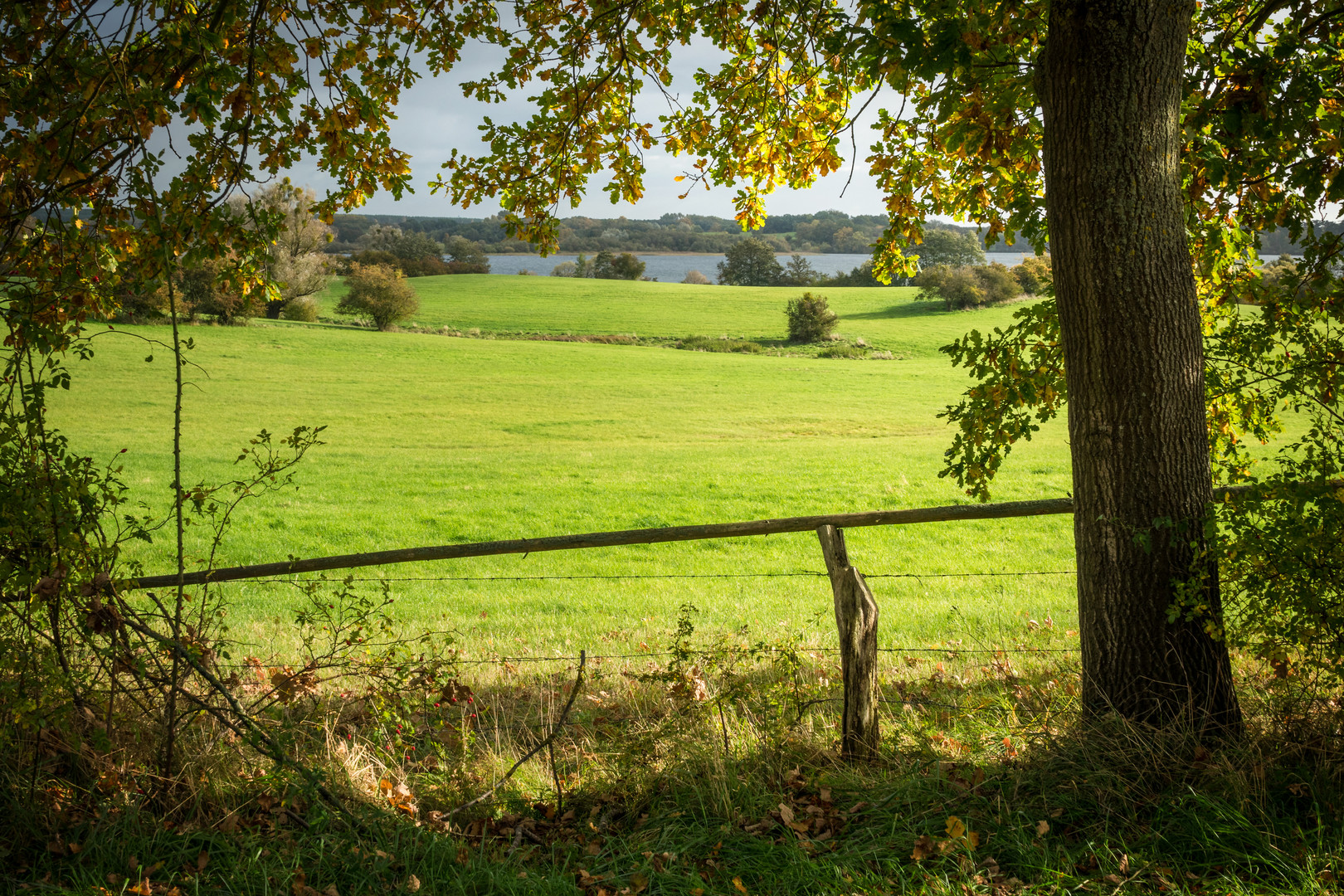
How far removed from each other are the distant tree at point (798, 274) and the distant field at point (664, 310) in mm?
3085

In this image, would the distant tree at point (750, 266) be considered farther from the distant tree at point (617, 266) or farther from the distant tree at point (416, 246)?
the distant tree at point (416, 246)

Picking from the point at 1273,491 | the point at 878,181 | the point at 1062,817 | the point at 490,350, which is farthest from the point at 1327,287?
the point at 490,350

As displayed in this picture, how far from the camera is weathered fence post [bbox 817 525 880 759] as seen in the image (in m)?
4.03

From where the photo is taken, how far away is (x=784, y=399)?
1168 inches

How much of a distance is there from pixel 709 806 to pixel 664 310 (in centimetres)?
5728

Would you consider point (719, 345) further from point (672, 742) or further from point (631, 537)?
point (672, 742)

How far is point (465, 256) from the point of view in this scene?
8231 cm

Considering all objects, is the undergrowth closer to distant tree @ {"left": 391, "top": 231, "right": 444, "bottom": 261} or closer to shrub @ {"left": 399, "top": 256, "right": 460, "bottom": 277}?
distant tree @ {"left": 391, "top": 231, "right": 444, "bottom": 261}

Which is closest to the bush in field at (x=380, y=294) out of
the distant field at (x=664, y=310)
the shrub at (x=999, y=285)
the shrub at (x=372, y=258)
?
the distant field at (x=664, y=310)

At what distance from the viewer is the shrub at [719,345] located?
143 ft

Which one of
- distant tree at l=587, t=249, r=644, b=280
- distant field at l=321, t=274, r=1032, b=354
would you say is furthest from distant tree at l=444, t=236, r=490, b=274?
distant tree at l=587, t=249, r=644, b=280

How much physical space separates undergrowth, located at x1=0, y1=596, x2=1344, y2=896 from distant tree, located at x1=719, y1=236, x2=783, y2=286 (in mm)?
76210

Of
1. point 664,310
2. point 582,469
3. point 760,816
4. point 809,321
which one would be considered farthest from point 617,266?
point 760,816

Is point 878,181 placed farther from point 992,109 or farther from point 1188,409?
point 1188,409
